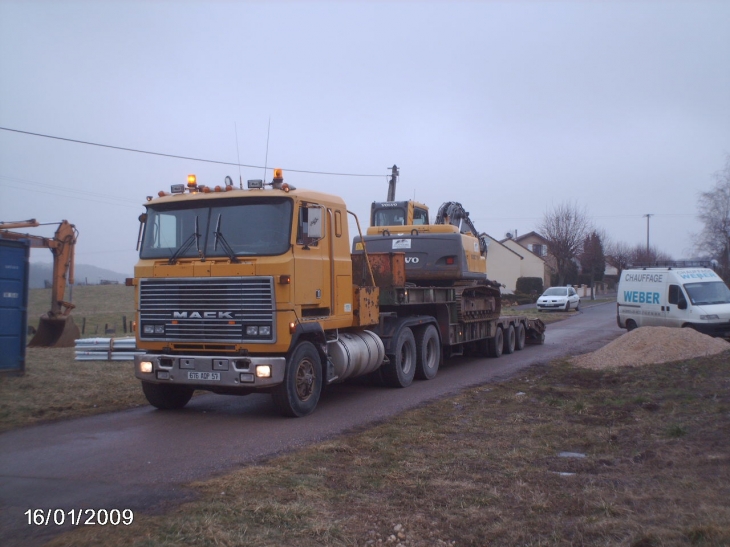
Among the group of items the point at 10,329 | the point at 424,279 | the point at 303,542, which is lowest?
the point at 303,542

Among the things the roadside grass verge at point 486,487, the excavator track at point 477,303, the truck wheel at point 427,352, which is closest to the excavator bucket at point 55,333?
the truck wheel at point 427,352

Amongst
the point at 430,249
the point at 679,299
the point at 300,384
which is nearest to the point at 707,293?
the point at 679,299

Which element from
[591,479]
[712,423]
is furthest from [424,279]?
[591,479]

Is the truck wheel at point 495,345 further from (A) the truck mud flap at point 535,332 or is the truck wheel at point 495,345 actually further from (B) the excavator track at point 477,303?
(A) the truck mud flap at point 535,332

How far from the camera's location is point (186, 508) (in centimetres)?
538

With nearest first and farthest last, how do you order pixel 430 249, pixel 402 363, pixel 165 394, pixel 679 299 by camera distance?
pixel 165 394, pixel 402 363, pixel 430 249, pixel 679 299

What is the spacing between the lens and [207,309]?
9062 millimetres

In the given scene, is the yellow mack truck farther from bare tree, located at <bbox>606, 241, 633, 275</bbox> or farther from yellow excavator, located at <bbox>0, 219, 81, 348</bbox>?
bare tree, located at <bbox>606, 241, 633, 275</bbox>

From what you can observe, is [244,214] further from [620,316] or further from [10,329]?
[620,316]

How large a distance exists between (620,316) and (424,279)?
9.17m

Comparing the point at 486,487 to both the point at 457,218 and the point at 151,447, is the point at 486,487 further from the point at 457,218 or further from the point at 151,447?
the point at 457,218

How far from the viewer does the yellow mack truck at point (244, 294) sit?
8.88 metres

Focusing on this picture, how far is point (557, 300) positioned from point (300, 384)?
110 feet

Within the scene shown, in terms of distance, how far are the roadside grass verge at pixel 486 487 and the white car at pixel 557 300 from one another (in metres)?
31.1
